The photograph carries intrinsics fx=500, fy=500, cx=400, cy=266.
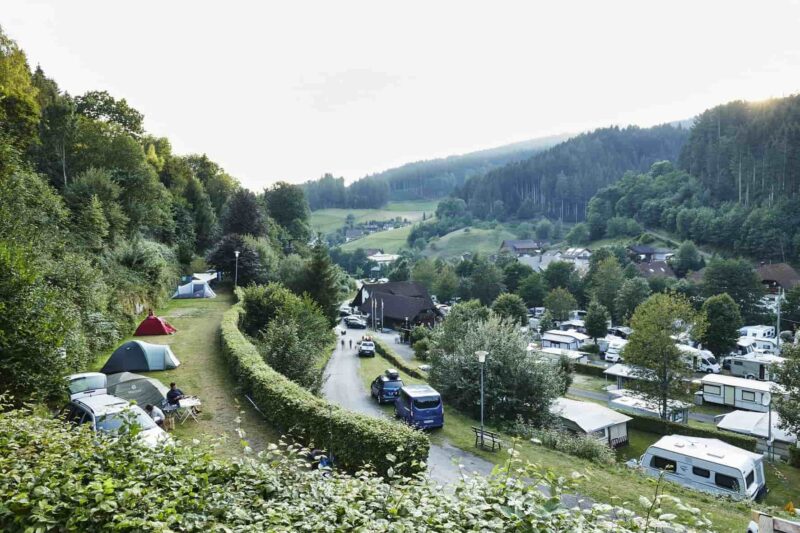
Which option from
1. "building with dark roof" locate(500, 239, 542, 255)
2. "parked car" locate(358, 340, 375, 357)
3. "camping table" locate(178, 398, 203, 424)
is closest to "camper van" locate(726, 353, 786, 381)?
"parked car" locate(358, 340, 375, 357)

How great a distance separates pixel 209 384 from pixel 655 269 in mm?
78654

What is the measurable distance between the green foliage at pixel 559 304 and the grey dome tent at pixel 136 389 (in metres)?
53.0

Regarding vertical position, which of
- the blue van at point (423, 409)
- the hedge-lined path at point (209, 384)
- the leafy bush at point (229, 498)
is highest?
the leafy bush at point (229, 498)

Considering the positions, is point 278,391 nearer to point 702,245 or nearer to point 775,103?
point 702,245

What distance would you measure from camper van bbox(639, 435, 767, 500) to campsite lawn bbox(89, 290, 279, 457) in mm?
13127

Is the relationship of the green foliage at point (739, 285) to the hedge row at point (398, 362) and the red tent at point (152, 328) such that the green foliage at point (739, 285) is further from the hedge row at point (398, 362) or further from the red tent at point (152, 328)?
the red tent at point (152, 328)

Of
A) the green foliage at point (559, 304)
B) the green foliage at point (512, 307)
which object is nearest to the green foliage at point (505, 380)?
the green foliage at point (512, 307)

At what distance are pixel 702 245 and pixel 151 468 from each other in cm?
10439

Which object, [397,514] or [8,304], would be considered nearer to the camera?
[397,514]

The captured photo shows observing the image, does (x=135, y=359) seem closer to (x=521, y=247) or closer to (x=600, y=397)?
(x=600, y=397)

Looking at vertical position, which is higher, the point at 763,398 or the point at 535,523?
the point at 535,523

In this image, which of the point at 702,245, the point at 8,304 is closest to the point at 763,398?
the point at 8,304

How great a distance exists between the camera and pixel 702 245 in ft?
301

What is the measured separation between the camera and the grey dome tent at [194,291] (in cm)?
3562
